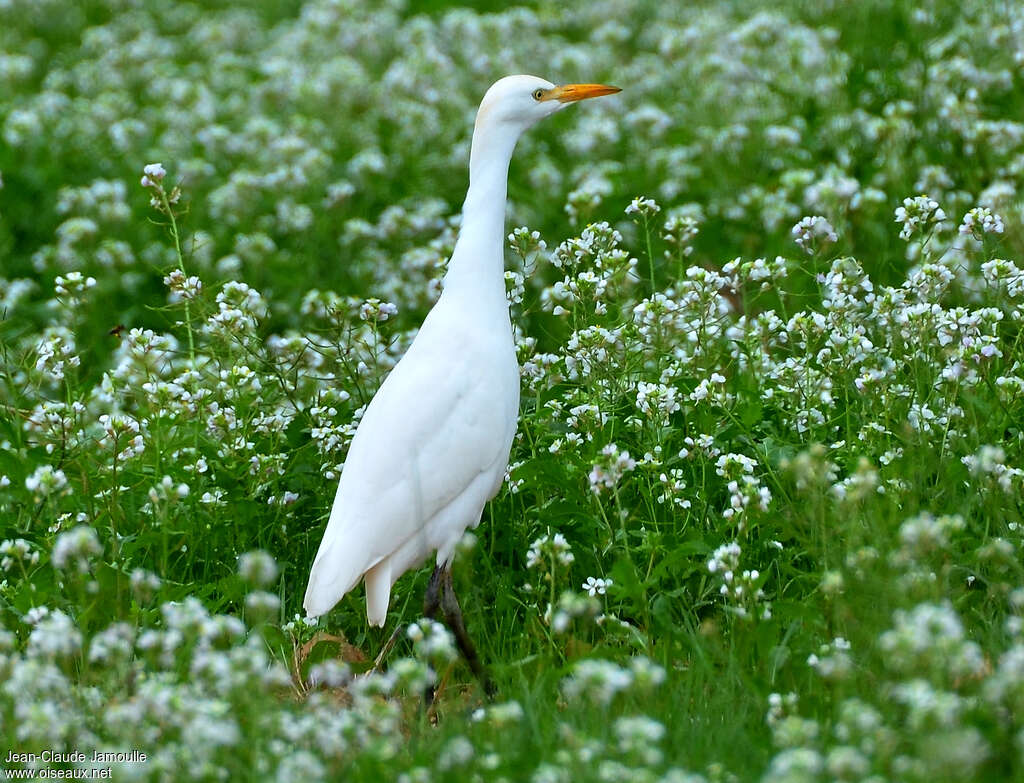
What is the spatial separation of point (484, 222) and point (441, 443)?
681 millimetres

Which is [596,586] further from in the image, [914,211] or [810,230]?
[914,211]

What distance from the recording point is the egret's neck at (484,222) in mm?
4480

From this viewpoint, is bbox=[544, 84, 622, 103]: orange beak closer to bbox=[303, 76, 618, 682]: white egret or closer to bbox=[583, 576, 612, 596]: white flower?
bbox=[303, 76, 618, 682]: white egret

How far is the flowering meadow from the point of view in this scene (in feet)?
10.2

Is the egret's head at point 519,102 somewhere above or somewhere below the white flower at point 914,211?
above

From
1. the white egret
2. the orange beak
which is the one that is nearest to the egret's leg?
the white egret

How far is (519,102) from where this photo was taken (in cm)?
456

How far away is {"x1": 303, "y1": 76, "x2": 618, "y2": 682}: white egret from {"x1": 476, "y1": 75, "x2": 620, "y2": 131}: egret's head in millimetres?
17

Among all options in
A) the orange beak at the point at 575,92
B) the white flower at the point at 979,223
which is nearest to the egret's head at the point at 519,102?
the orange beak at the point at 575,92

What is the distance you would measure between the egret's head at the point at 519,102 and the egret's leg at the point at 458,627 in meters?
1.35

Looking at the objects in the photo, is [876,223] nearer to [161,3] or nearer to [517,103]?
[517,103]

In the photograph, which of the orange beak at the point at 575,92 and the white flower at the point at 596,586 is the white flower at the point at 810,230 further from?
the white flower at the point at 596,586

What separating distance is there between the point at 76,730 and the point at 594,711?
3.67 feet

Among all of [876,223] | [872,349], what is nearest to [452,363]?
[872,349]
